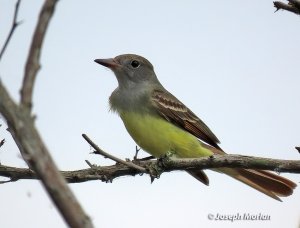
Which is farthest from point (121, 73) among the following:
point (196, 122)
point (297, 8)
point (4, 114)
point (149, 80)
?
point (4, 114)

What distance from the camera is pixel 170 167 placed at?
540 centimetres

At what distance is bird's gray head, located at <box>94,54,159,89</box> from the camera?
809 cm

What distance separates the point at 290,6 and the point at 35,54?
105 inches

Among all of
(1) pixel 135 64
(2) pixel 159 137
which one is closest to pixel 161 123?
(2) pixel 159 137

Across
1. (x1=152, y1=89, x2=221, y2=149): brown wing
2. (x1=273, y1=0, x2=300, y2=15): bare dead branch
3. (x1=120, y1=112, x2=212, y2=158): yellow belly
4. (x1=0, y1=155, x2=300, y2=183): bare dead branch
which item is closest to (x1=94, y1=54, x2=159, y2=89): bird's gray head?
(x1=152, y1=89, x2=221, y2=149): brown wing

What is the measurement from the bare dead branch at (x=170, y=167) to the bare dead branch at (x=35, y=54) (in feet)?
9.61

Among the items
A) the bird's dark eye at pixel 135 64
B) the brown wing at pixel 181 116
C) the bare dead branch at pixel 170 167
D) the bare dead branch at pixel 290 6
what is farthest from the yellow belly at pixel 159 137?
the bare dead branch at pixel 290 6

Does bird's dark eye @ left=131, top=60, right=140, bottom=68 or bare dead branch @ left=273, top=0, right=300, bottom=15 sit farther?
bird's dark eye @ left=131, top=60, right=140, bottom=68

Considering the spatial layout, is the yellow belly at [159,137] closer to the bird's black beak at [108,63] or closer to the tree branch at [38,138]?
the bird's black beak at [108,63]

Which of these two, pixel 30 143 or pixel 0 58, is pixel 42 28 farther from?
pixel 0 58

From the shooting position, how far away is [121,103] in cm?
756

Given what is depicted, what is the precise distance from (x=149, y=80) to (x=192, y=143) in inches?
59.5

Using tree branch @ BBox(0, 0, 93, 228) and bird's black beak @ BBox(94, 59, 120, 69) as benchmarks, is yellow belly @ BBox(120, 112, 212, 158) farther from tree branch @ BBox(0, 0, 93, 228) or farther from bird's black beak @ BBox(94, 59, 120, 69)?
tree branch @ BBox(0, 0, 93, 228)

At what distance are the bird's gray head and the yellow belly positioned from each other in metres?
0.91
